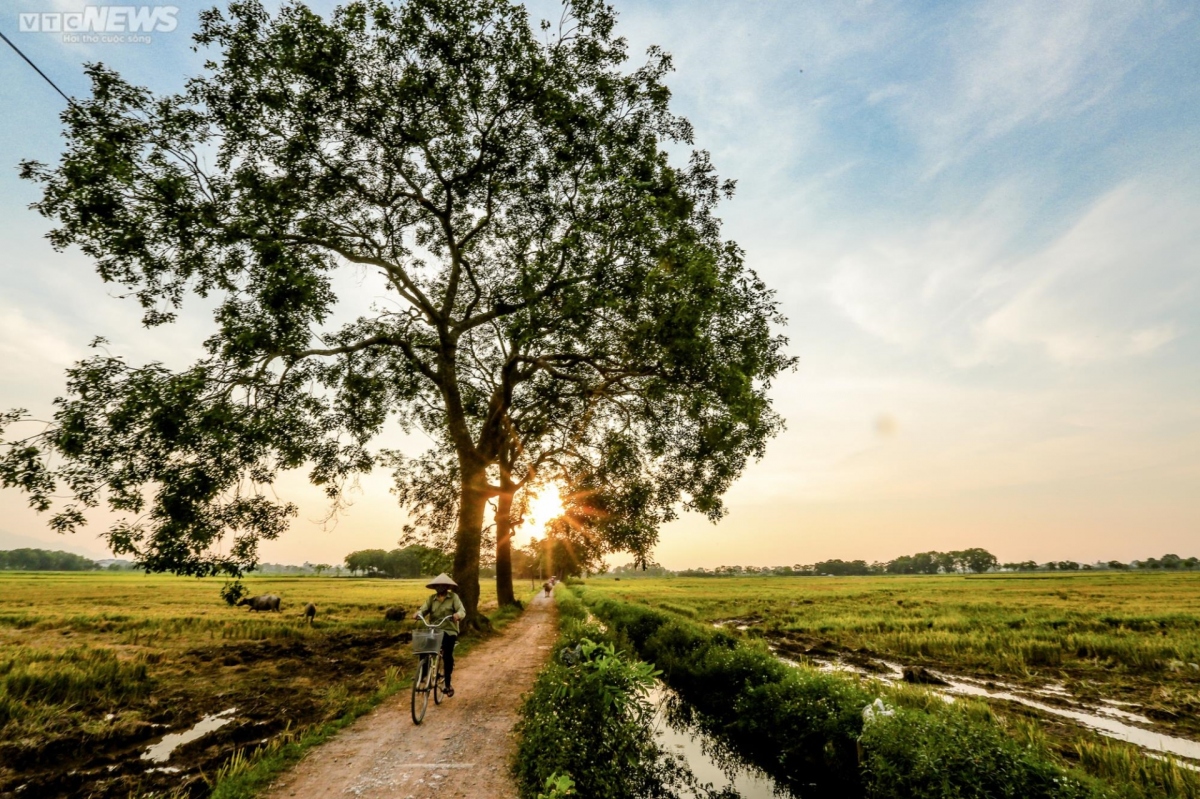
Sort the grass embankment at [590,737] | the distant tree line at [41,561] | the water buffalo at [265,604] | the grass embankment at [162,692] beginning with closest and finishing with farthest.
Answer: the grass embankment at [590,737] → the grass embankment at [162,692] → the water buffalo at [265,604] → the distant tree line at [41,561]

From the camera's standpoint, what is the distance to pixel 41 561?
160m

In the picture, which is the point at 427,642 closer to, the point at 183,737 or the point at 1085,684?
the point at 183,737

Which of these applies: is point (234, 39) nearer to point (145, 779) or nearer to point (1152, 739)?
point (145, 779)

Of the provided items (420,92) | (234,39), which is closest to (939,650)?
(420,92)

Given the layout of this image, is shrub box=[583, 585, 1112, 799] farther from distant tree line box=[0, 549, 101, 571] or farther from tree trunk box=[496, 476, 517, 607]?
distant tree line box=[0, 549, 101, 571]

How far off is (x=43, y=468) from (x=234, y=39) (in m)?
11.4

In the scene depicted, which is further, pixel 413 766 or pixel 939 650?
pixel 939 650

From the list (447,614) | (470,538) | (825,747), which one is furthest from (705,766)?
(470,538)

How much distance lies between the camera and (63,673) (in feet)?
37.3

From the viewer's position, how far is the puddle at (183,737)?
7954 mm

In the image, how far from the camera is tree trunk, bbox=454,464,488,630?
704 inches

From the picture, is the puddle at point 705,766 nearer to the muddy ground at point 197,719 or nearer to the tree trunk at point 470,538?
the muddy ground at point 197,719

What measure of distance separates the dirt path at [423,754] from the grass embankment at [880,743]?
477cm

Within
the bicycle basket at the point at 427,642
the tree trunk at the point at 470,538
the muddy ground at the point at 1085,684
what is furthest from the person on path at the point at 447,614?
the muddy ground at the point at 1085,684
